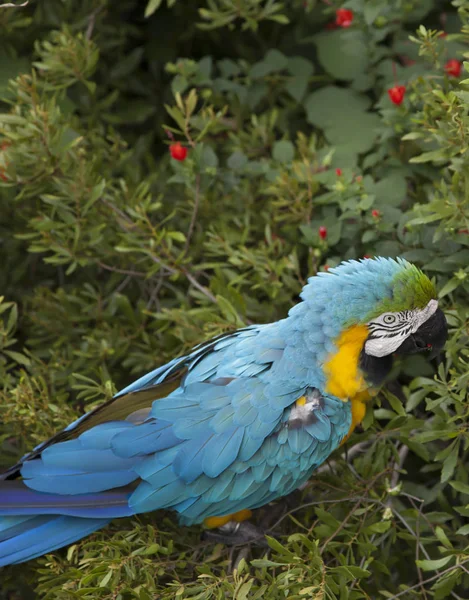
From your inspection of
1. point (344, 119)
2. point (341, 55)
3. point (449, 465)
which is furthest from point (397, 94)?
point (449, 465)

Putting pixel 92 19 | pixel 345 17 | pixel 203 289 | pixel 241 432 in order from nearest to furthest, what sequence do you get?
1. pixel 241 432
2. pixel 203 289
3. pixel 345 17
4. pixel 92 19

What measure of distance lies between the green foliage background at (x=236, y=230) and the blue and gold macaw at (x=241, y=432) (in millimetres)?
100

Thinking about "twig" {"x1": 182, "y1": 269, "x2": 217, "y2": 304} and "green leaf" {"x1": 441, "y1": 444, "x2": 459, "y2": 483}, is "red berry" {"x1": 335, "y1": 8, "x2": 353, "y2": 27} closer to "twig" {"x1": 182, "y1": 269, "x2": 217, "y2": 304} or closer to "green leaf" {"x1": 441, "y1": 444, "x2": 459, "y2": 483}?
"twig" {"x1": 182, "y1": 269, "x2": 217, "y2": 304}

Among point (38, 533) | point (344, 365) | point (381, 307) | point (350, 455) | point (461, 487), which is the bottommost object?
point (350, 455)

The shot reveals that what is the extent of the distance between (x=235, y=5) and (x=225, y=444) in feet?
4.52

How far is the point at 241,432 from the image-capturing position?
1757 millimetres

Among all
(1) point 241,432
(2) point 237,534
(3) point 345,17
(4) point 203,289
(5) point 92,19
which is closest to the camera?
(1) point 241,432

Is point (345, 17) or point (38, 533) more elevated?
point (345, 17)

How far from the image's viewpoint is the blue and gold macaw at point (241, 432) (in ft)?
5.77

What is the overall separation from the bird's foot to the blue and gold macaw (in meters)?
0.13

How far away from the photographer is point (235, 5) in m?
2.41

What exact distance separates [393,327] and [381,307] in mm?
64

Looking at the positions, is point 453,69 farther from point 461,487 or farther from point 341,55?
point 461,487

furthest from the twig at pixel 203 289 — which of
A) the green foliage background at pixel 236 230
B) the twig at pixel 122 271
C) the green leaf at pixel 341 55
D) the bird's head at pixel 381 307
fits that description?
the green leaf at pixel 341 55
